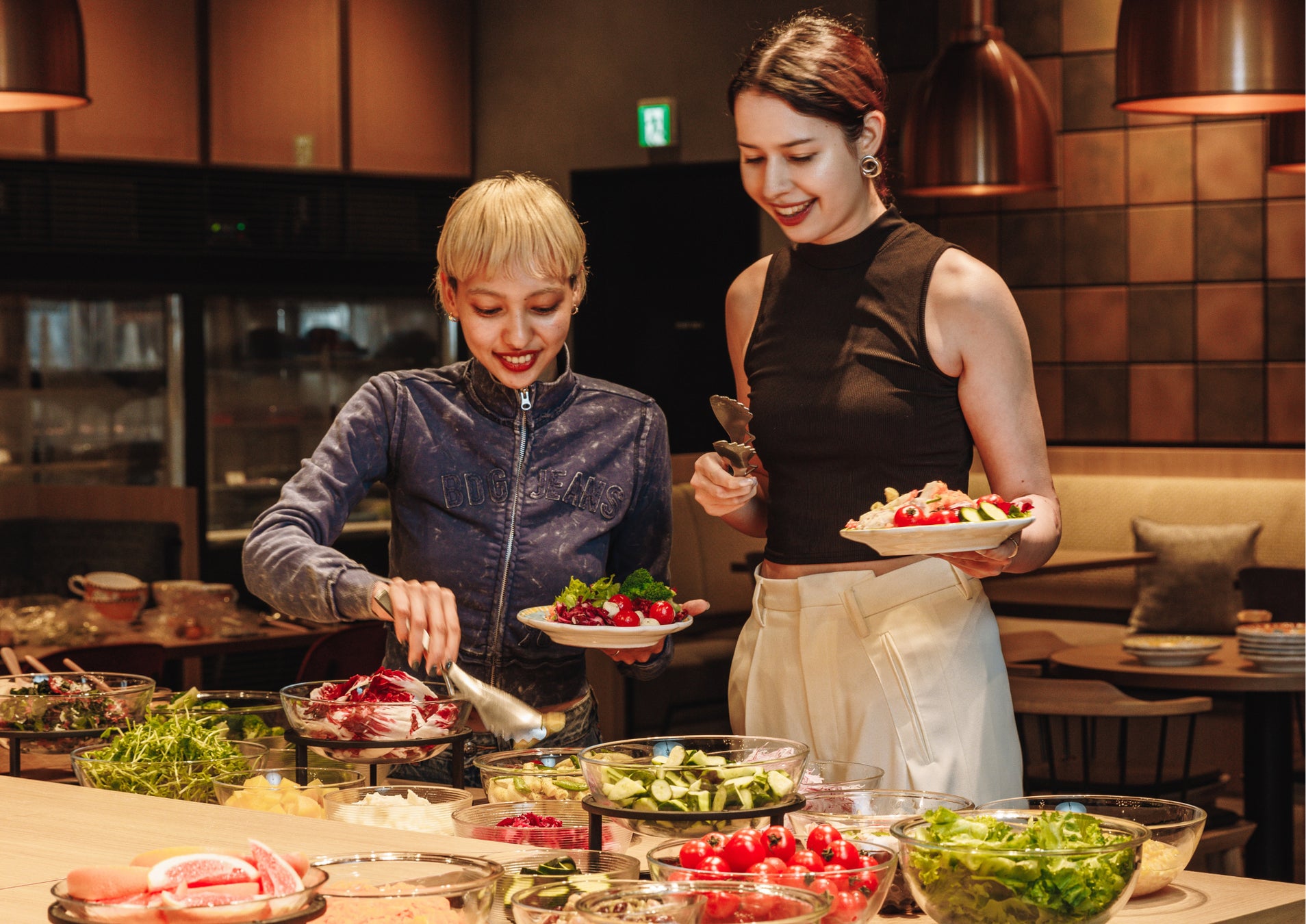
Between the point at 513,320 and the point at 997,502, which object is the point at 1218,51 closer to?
the point at 997,502

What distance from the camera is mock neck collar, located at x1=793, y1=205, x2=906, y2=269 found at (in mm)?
2129

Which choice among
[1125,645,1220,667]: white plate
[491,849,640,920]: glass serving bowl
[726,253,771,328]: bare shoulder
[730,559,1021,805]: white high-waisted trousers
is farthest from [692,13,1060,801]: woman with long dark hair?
[1125,645,1220,667]: white plate

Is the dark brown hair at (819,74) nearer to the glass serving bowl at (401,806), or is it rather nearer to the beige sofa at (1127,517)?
the glass serving bowl at (401,806)

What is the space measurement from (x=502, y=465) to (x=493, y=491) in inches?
1.5

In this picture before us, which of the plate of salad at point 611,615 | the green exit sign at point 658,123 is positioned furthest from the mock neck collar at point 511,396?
the green exit sign at point 658,123

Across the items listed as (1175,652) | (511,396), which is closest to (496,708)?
(511,396)

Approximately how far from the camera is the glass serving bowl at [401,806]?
1.61 m

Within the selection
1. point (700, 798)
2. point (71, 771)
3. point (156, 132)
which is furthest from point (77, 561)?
point (700, 798)

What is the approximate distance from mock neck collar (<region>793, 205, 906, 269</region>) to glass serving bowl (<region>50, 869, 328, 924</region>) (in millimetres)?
1290

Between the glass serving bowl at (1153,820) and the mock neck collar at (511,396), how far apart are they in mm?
933

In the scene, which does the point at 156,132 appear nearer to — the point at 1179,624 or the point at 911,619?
the point at 1179,624

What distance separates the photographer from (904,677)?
79.4 inches

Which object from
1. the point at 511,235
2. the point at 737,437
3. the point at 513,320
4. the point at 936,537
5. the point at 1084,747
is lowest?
the point at 1084,747

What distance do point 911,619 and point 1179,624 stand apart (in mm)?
4363
